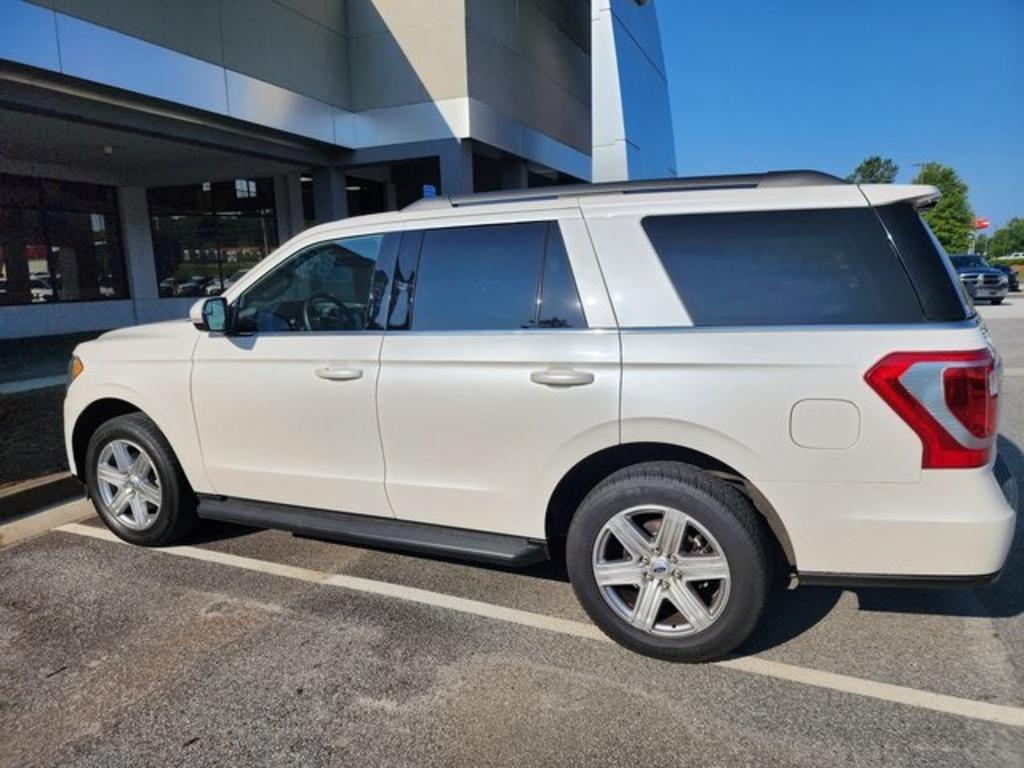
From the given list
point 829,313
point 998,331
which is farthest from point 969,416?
point 998,331

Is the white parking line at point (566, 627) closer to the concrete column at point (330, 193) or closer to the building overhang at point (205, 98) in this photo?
the building overhang at point (205, 98)

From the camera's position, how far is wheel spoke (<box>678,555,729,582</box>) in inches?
A: 112

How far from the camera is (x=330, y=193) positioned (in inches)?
532

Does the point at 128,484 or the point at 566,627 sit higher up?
the point at 128,484

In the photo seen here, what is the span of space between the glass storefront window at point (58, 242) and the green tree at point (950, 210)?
55.7 meters

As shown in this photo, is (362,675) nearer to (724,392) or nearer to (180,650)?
(180,650)

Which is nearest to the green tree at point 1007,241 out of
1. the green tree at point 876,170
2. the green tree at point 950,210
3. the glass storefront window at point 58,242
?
the green tree at point 876,170

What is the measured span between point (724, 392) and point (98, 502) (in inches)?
154

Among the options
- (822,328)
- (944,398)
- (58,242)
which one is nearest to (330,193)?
(58,242)

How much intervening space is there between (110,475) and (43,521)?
1.00 m

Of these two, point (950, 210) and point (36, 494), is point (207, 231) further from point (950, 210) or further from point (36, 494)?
point (950, 210)

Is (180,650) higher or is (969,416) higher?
(969,416)

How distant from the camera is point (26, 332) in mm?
14758

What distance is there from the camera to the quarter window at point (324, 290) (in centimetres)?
367
